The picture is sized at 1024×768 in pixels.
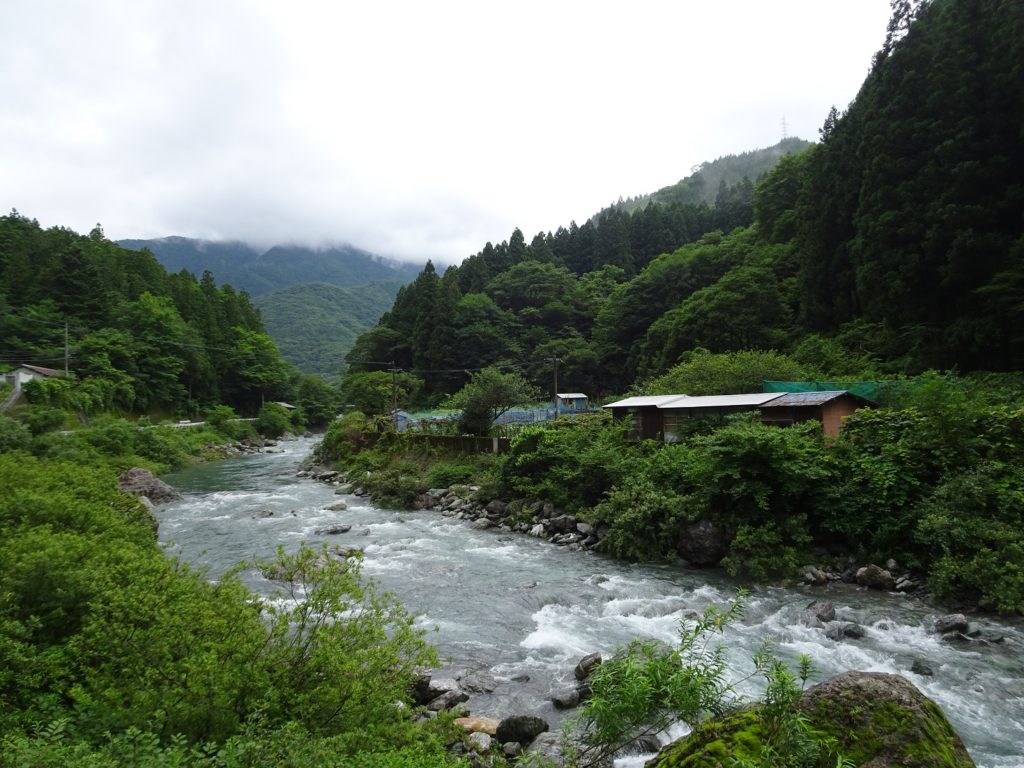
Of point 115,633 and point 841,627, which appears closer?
point 115,633

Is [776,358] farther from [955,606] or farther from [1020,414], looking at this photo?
[955,606]

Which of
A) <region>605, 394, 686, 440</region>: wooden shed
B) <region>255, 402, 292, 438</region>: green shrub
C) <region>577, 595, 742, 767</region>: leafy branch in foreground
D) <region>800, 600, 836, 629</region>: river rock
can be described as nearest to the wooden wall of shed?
<region>605, 394, 686, 440</region>: wooden shed

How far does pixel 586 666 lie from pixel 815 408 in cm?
1287

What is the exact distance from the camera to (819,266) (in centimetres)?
3056

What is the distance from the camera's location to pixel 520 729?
20.6 ft

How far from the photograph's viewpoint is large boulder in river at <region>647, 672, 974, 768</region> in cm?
360

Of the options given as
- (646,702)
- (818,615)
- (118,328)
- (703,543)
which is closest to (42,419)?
(118,328)

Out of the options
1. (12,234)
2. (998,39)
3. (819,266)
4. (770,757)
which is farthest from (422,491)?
(12,234)

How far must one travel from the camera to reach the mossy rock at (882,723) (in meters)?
3.59

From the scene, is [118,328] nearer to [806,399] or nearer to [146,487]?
[146,487]

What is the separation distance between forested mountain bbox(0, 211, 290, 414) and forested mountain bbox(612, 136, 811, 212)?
101 m

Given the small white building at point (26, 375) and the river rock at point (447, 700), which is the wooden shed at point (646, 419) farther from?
the small white building at point (26, 375)

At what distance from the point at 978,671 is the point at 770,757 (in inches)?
267

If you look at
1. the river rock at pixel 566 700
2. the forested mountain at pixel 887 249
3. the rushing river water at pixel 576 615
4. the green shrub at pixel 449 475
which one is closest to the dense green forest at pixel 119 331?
the green shrub at pixel 449 475
